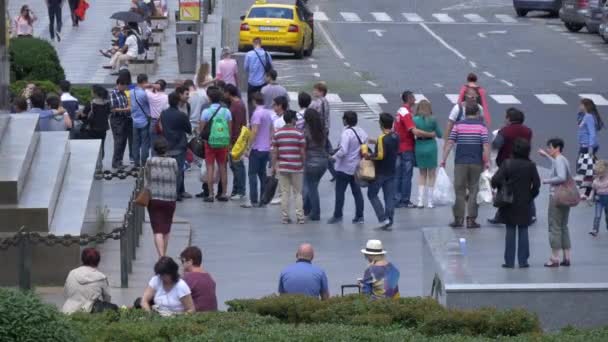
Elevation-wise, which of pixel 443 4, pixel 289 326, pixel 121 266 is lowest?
pixel 443 4

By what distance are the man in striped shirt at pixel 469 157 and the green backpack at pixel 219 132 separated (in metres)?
3.28

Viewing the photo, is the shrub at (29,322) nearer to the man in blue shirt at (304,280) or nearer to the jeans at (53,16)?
the man in blue shirt at (304,280)

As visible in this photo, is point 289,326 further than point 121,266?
No

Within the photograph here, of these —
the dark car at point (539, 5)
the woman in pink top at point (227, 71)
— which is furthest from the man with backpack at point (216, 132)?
the dark car at point (539, 5)

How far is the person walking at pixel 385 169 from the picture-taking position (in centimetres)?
1903

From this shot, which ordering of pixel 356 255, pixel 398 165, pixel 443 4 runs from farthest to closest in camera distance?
pixel 443 4, pixel 398 165, pixel 356 255

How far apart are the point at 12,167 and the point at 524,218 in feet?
16.6

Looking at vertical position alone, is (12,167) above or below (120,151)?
above

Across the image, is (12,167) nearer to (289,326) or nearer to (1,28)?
(1,28)

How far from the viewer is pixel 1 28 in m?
17.8

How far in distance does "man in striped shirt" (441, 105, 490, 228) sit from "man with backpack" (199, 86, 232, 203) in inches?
130

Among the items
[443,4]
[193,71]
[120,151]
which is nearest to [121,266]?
[120,151]

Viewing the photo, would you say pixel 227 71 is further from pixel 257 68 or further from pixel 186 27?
pixel 186 27

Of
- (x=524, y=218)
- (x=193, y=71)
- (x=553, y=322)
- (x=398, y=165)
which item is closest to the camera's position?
(x=553, y=322)
